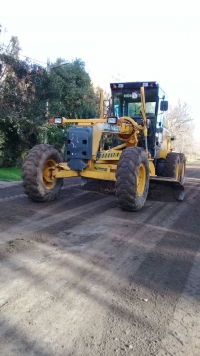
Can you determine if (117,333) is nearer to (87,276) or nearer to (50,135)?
(87,276)

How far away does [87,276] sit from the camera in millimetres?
3938

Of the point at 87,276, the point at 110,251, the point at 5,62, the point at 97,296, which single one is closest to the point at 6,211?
the point at 110,251

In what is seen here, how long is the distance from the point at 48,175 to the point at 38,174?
68 centimetres

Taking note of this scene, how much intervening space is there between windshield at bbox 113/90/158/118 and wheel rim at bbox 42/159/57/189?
3316 mm

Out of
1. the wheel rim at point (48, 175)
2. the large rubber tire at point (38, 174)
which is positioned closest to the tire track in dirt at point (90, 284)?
the large rubber tire at point (38, 174)

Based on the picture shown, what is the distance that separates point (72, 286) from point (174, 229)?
10.2 ft

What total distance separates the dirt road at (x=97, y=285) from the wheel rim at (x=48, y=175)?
1.30 metres

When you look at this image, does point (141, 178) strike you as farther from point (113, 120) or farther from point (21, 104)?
point (21, 104)

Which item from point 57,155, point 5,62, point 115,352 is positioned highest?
point 5,62

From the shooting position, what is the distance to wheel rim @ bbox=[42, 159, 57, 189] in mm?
8047

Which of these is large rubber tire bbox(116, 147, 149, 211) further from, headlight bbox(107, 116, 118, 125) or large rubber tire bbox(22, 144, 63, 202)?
large rubber tire bbox(22, 144, 63, 202)

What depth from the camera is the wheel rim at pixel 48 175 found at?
8047 mm

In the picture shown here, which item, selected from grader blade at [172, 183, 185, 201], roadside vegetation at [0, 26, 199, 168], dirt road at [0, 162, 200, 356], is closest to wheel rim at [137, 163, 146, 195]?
dirt road at [0, 162, 200, 356]

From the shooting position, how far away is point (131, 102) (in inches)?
403
